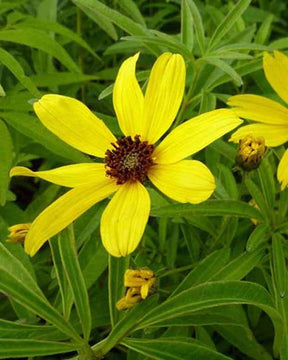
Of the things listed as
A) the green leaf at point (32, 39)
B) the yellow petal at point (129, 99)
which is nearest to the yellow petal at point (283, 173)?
the yellow petal at point (129, 99)

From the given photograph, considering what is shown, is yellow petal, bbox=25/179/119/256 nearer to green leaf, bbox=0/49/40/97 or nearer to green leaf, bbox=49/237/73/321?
green leaf, bbox=49/237/73/321

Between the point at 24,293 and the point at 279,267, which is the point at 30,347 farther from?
the point at 279,267

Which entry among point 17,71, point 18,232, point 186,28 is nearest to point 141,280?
point 18,232

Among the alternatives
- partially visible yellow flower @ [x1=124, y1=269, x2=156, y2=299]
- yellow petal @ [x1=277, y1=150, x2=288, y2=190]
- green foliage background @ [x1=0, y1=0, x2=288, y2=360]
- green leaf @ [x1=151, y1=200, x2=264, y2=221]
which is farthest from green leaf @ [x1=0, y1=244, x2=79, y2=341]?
yellow petal @ [x1=277, y1=150, x2=288, y2=190]

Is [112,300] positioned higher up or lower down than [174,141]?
lower down

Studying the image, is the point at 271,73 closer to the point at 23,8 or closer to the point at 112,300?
the point at 112,300

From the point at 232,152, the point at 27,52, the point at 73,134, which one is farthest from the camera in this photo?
the point at 27,52

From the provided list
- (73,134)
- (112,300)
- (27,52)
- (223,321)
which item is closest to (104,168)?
(73,134)
